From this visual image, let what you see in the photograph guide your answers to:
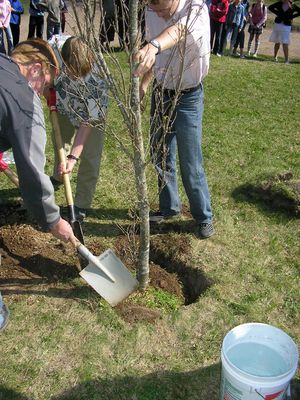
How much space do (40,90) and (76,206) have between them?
1.47 meters

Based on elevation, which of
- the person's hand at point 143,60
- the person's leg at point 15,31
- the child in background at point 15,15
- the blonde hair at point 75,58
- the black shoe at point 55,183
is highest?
the person's hand at point 143,60

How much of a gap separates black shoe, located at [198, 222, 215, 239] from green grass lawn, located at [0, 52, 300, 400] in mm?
69

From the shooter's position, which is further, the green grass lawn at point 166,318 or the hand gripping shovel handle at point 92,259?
the hand gripping shovel handle at point 92,259

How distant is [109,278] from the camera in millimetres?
3043

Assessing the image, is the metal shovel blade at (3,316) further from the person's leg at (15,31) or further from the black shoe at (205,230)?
the person's leg at (15,31)

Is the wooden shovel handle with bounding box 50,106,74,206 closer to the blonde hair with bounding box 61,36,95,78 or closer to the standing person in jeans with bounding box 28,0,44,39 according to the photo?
the blonde hair with bounding box 61,36,95,78

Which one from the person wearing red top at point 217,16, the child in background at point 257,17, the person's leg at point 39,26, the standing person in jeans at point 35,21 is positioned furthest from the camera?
the child in background at point 257,17

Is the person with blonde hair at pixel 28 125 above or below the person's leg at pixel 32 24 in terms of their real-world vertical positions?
above

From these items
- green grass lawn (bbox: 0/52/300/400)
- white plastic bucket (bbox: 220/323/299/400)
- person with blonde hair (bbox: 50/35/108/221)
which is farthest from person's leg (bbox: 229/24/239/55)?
white plastic bucket (bbox: 220/323/299/400)

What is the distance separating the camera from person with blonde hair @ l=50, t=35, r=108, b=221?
9.61ft

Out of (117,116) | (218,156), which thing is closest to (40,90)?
(218,156)

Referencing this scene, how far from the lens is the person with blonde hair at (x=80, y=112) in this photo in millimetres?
2930

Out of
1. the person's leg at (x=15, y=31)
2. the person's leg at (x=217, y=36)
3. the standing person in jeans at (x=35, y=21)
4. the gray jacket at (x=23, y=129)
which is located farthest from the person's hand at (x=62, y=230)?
the person's leg at (x=217, y=36)

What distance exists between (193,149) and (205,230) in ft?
2.28
